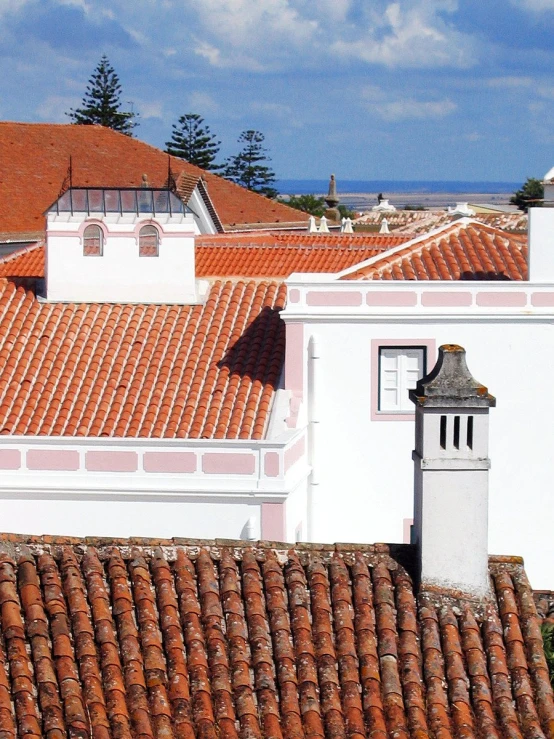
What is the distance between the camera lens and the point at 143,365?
1054 inches

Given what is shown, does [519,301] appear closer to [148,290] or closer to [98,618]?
[148,290]

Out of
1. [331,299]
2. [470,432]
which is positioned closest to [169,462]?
[331,299]

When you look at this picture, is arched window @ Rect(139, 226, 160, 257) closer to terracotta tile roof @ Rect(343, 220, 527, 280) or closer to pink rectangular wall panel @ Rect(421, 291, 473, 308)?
terracotta tile roof @ Rect(343, 220, 527, 280)

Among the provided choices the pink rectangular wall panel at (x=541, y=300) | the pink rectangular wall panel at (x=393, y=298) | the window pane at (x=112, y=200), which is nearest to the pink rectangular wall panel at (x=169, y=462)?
the pink rectangular wall panel at (x=393, y=298)

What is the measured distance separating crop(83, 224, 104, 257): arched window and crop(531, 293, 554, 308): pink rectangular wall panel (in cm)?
870

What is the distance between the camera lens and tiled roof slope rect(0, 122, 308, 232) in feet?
173

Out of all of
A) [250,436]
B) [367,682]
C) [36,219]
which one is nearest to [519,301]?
[250,436]

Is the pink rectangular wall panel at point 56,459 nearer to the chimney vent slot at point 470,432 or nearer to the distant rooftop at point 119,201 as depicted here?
the distant rooftop at point 119,201

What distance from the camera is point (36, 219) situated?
171 feet

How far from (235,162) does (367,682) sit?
90.7m

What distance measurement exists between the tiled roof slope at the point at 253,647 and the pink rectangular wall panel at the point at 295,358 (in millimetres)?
12456

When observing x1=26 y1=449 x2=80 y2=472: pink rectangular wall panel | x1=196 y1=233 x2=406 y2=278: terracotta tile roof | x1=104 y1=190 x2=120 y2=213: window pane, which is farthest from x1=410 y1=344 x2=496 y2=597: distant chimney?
x1=196 y1=233 x2=406 y2=278: terracotta tile roof

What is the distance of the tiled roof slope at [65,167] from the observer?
173 feet

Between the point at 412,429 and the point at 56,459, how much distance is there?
6.30 m
